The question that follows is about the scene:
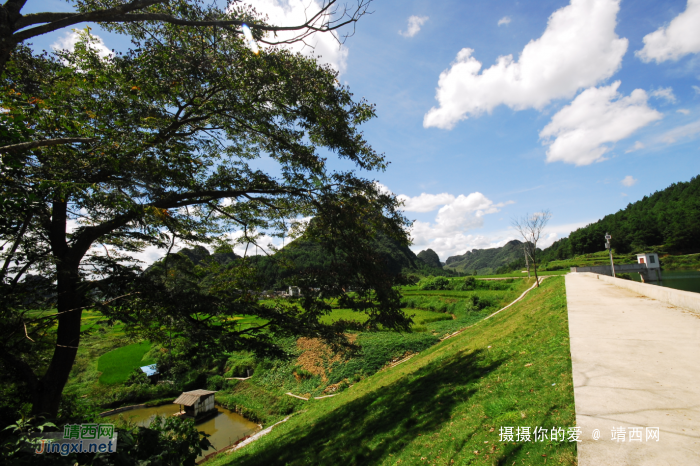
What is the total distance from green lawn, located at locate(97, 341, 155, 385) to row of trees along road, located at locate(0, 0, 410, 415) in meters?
22.7

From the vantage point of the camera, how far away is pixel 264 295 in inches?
296

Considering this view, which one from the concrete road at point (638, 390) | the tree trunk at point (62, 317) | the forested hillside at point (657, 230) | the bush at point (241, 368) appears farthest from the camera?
the forested hillside at point (657, 230)

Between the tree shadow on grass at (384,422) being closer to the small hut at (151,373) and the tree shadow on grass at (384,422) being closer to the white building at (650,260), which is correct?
the small hut at (151,373)

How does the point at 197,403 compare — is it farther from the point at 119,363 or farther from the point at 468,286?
the point at 468,286

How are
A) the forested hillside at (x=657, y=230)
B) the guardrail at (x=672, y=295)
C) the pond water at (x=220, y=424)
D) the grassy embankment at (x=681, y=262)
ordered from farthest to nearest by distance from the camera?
the forested hillside at (x=657, y=230) → the grassy embankment at (x=681, y=262) → the pond water at (x=220, y=424) → the guardrail at (x=672, y=295)

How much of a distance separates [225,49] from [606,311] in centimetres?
1249

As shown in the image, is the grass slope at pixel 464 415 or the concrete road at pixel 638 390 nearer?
the concrete road at pixel 638 390

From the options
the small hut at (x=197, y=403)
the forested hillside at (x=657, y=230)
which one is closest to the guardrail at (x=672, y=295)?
the small hut at (x=197, y=403)

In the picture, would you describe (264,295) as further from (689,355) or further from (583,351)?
(689,355)

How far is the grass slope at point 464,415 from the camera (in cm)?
347

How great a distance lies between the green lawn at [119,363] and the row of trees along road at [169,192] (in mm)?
22734

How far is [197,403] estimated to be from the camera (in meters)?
18.6

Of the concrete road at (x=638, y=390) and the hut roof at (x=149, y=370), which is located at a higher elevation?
the concrete road at (x=638, y=390)

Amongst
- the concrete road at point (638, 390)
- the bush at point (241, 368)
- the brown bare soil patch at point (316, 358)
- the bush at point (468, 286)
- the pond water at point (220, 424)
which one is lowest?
the pond water at point (220, 424)
